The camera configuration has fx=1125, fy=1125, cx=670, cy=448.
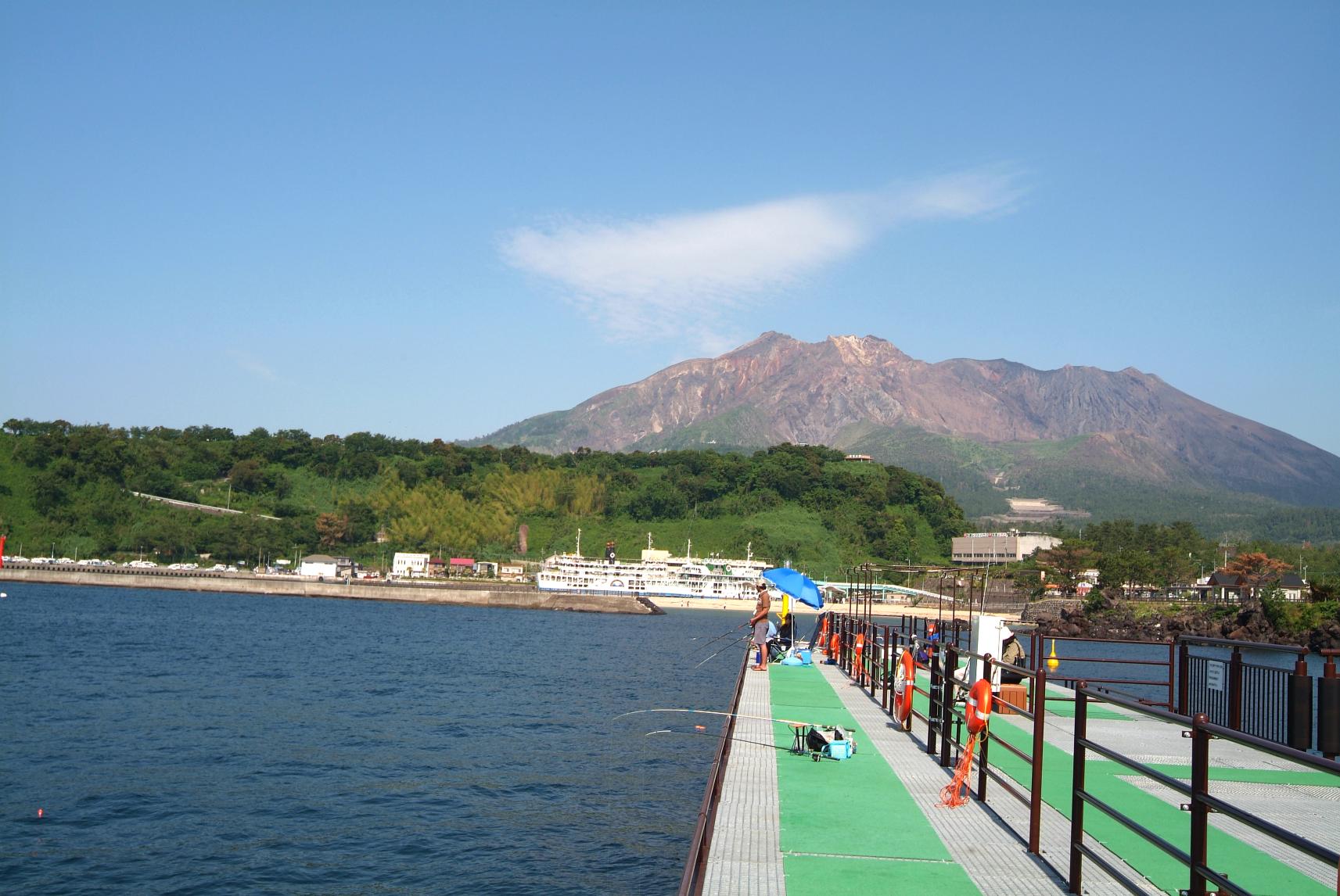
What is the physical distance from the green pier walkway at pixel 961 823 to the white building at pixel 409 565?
114565mm

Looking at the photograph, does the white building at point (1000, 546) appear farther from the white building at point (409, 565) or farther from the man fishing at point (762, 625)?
the man fishing at point (762, 625)

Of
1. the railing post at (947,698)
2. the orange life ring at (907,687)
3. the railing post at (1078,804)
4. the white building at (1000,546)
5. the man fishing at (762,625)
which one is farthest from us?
the white building at (1000,546)

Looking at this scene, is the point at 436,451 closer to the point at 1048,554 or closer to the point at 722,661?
the point at 1048,554

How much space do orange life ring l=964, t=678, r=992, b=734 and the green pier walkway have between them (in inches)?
24.8

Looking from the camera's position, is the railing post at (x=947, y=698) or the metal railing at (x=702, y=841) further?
the railing post at (x=947, y=698)

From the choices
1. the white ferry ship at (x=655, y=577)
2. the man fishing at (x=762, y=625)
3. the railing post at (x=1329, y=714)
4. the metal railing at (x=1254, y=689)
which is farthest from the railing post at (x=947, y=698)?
the white ferry ship at (x=655, y=577)

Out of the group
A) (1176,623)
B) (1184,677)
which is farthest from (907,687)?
(1176,623)

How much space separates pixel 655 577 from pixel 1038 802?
113505mm

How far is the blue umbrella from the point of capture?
23250mm

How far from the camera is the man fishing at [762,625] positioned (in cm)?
1977

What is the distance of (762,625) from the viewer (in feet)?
66.1

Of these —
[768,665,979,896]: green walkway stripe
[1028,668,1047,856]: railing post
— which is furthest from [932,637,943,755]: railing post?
[1028,668,1047,856]: railing post

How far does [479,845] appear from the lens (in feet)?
41.7

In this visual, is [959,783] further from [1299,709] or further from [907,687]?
A: [907,687]
